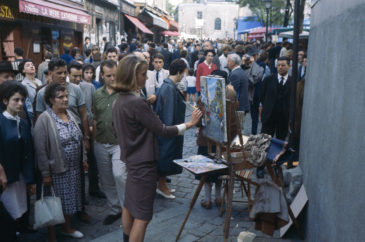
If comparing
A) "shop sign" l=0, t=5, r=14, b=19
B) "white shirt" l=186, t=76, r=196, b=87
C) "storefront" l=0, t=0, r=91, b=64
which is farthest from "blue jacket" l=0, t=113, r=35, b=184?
"white shirt" l=186, t=76, r=196, b=87

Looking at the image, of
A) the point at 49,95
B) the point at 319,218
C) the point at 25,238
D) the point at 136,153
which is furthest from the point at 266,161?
the point at 25,238

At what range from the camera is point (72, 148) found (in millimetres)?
A: 3939

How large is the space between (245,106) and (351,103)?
Result: 211 inches

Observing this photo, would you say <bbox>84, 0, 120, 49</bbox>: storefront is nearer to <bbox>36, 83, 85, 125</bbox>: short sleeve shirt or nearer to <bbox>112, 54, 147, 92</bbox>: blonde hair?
<bbox>36, 83, 85, 125</bbox>: short sleeve shirt

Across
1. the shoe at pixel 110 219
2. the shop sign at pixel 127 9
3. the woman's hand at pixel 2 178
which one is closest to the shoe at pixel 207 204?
the shoe at pixel 110 219

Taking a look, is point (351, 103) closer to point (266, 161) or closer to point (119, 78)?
point (266, 161)

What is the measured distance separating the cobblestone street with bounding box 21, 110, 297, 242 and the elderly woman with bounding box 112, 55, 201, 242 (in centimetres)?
111

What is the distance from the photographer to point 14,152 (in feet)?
11.4

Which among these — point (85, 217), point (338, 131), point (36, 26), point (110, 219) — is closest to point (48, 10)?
point (36, 26)

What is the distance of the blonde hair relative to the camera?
2859 millimetres

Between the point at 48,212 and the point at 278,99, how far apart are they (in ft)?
13.9

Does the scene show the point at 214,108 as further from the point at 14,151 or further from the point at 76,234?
the point at 76,234

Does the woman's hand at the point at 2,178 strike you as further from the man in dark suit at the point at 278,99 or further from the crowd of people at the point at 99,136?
the man in dark suit at the point at 278,99

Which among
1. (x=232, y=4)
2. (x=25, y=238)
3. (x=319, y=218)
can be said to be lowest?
(x=25, y=238)
